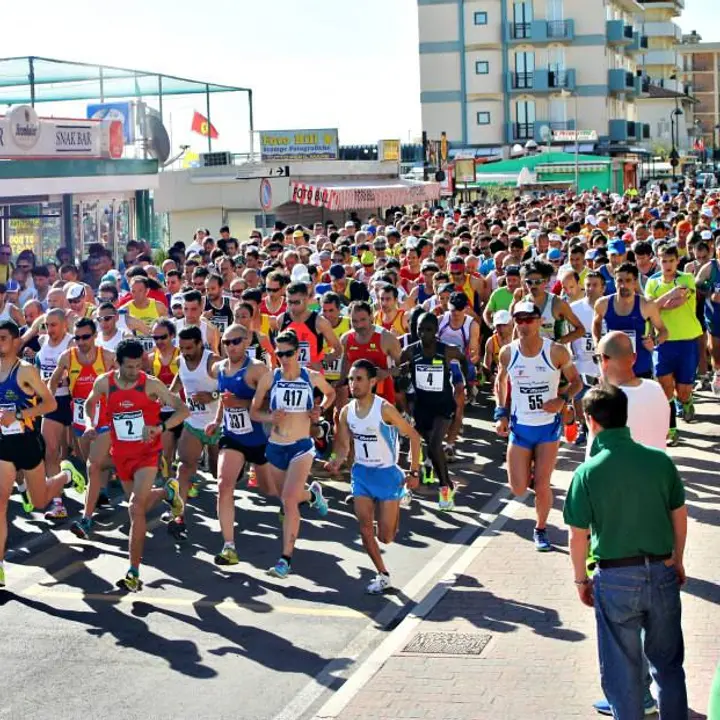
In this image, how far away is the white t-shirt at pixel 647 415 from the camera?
25.7ft

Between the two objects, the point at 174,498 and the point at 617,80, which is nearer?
the point at 174,498

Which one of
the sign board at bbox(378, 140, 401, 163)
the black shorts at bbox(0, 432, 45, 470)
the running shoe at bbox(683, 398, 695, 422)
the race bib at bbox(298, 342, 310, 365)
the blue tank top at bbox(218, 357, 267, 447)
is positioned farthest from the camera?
the sign board at bbox(378, 140, 401, 163)

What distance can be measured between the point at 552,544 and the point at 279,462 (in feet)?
6.82

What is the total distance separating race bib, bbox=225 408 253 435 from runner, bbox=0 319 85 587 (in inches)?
50.9

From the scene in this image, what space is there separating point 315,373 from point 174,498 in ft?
4.97

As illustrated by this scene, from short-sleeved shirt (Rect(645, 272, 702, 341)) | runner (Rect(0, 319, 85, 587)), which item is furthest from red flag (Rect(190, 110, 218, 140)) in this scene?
runner (Rect(0, 319, 85, 587))

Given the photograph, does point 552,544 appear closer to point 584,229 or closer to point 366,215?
point 584,229

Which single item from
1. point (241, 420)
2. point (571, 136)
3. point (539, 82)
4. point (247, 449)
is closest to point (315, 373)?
point (241, 420)

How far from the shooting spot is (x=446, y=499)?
12125 mm

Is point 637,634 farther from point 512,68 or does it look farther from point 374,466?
point 512,68

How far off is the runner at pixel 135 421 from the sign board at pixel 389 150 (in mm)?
34809

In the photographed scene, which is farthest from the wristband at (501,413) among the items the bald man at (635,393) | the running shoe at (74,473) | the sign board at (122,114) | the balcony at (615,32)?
the balcony at (615,32)

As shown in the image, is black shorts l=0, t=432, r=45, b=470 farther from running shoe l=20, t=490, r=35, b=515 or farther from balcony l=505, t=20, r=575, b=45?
balcony l=505, t=20, r=575, b=45

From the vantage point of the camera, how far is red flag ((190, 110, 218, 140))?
35344 millimetres
